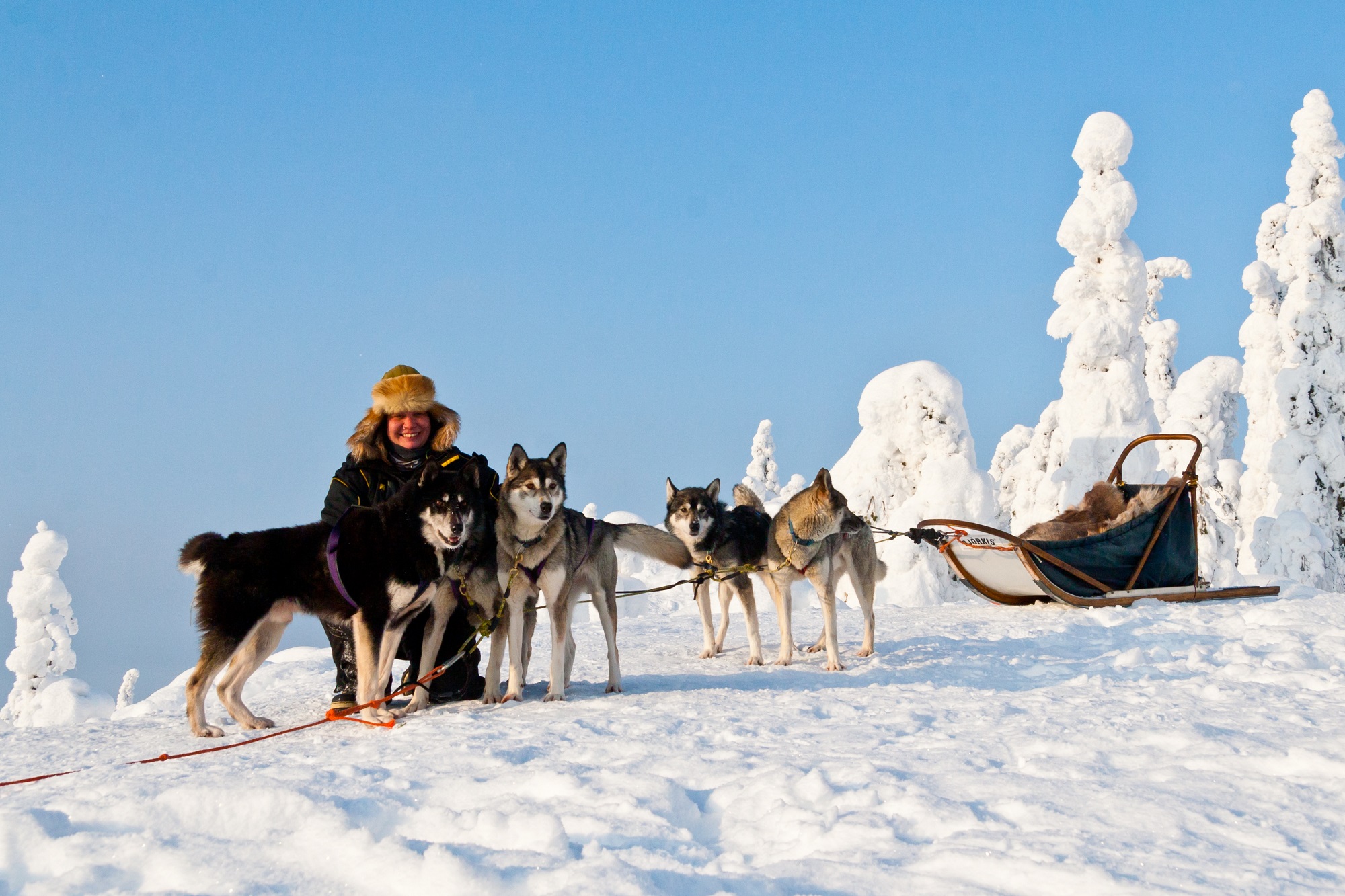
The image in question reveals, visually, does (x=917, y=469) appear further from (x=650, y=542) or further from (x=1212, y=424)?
(x=1212, y=424)

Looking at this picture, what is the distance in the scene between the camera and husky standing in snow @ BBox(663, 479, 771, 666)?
695 cm

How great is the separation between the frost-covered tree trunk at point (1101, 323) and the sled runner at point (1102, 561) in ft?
25.4

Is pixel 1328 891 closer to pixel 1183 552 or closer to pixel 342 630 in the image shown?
pixel 342 630

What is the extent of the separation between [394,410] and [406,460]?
0.31 metres

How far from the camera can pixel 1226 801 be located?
2.99m

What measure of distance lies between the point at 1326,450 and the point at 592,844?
23.3m

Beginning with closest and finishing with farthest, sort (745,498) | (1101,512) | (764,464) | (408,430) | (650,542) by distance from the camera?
(408,430) < (650,542) < (745,498) < (1101,512) < (764,464)

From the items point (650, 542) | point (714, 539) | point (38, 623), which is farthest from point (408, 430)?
point (38, 623)

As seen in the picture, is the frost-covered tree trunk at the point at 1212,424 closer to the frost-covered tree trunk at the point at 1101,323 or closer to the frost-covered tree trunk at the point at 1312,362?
the frost-covered tree trunk at the point at 1312,362

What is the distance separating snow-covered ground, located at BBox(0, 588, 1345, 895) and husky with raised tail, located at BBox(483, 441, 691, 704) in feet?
0.82

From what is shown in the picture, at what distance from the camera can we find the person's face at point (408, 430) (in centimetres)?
561

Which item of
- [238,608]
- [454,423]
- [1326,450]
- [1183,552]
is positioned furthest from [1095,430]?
[238,608]

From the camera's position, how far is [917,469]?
19.0m

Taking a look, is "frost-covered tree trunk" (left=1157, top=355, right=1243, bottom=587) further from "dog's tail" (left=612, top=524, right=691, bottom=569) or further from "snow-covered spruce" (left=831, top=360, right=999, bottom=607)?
"dog's tail" (left=612, top=524, right=691, bottom=569)
